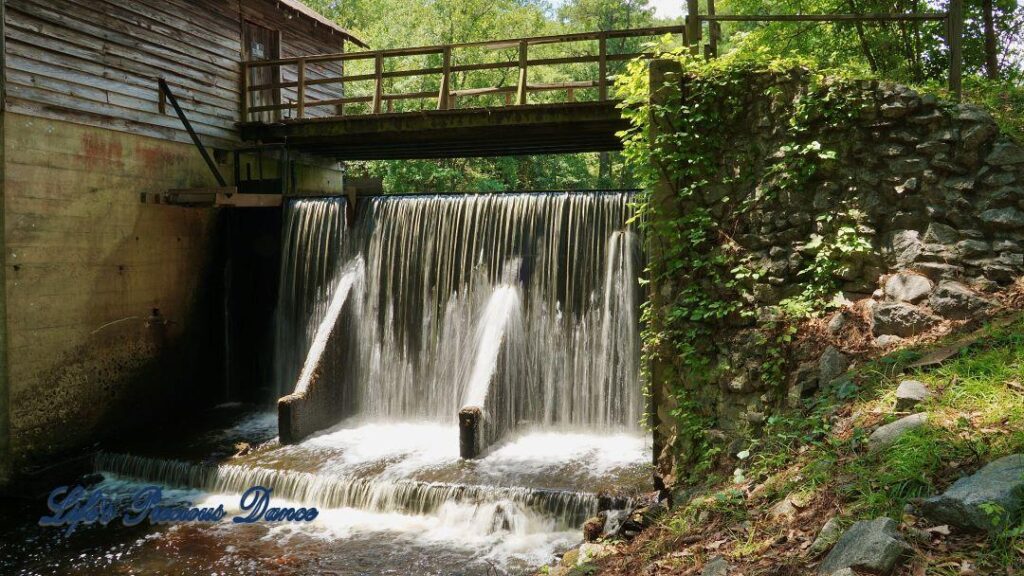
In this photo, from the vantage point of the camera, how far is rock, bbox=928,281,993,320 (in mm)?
4738

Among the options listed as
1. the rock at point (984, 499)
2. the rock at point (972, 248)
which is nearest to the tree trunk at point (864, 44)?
the rock at point (972, 248)

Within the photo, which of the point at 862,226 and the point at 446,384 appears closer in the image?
A: the point at 862,226

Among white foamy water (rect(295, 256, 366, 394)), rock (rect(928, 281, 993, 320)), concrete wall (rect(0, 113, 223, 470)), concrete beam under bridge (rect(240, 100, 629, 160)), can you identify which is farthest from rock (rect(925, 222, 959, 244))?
concrete wall (rect(0, 113, 223, 470))

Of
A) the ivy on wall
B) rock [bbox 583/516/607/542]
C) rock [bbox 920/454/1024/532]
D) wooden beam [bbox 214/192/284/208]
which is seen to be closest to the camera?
rock [bbox 920/454/1024/532]

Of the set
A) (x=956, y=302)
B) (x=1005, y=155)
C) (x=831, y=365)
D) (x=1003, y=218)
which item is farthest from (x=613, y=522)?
(x=1005, y=155)

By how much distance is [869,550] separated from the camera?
9.37ft

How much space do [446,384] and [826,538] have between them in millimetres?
7466

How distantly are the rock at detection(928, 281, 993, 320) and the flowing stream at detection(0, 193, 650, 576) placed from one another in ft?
10.8

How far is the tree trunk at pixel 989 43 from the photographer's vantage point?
8848mm

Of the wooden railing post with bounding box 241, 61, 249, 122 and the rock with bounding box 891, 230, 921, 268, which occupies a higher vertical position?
the wooden railing post with bounding box 241, 61, 249, 122

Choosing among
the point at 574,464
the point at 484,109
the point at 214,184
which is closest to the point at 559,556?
the point at 574,464

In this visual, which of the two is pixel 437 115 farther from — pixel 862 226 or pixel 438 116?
pixel 862 226

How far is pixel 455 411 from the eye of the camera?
10.1 m

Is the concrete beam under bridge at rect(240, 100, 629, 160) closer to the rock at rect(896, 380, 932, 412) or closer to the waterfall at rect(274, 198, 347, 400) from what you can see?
the waterfall at rect(274, 198, 347, 400)
